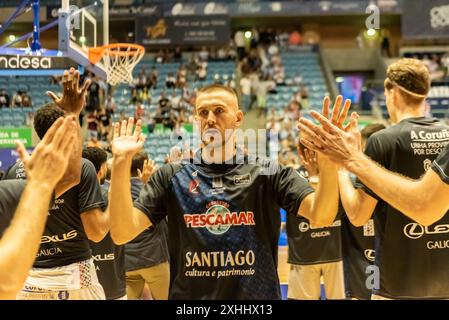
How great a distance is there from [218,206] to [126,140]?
0.54m

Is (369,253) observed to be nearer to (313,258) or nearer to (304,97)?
(313,258)

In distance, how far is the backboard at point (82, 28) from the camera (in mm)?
7167

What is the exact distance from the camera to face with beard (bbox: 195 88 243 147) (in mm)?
2859

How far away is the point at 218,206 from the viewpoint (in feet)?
9.02

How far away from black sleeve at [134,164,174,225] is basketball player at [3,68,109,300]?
0.57m

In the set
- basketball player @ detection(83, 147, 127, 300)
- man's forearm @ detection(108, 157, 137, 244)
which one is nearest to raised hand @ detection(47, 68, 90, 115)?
man's forearm @ detection(108, 157, 137, 244)

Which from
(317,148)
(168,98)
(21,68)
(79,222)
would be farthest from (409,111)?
(168,98)

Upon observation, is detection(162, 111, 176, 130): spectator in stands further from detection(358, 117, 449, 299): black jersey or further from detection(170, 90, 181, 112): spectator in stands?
detection(358, 117, 449, 299): black jersey

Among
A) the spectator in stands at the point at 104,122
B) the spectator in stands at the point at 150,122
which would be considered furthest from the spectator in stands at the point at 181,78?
the spectator in stands at the point at 104,122

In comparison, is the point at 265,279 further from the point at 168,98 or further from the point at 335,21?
the point at 335,21

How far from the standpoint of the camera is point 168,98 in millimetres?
16969

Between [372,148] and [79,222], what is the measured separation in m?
1.78

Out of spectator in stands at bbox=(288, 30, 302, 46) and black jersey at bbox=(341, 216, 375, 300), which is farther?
spectator in stands at bbox=(288, 30, 302, 46)

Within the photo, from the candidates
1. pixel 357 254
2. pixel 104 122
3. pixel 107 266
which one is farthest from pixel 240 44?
pixel 107 266
